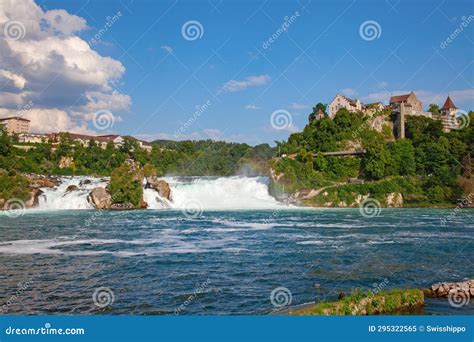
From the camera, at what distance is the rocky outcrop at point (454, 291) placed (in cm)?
1000

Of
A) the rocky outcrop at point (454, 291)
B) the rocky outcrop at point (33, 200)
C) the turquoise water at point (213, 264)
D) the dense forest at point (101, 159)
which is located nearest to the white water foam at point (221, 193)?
the rocky outcrop at point (33, 200)

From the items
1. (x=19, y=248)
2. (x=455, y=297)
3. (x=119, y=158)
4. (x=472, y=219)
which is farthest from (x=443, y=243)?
(x=119, y=158)

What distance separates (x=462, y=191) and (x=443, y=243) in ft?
91.1

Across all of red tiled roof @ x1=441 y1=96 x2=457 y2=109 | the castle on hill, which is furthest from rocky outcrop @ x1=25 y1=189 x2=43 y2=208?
red tiled roof @ x1=441 y1=96 x2=457 y2=109

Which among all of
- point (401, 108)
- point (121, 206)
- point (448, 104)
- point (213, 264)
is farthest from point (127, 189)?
point (448, 104)

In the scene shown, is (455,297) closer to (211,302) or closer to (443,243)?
(211,302)

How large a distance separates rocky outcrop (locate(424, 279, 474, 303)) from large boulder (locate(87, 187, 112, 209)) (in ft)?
101

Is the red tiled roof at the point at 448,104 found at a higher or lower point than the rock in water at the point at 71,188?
higher

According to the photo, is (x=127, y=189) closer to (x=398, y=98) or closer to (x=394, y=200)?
(x=394, y=200)

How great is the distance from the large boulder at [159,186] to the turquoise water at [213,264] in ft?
49.4

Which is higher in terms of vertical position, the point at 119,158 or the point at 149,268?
the point at 119,158

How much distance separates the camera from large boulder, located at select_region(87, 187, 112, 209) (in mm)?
36719

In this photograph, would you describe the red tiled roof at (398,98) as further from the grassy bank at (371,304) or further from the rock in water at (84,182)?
the grassy bank at (371,304)

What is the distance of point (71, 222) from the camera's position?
85.5ft
